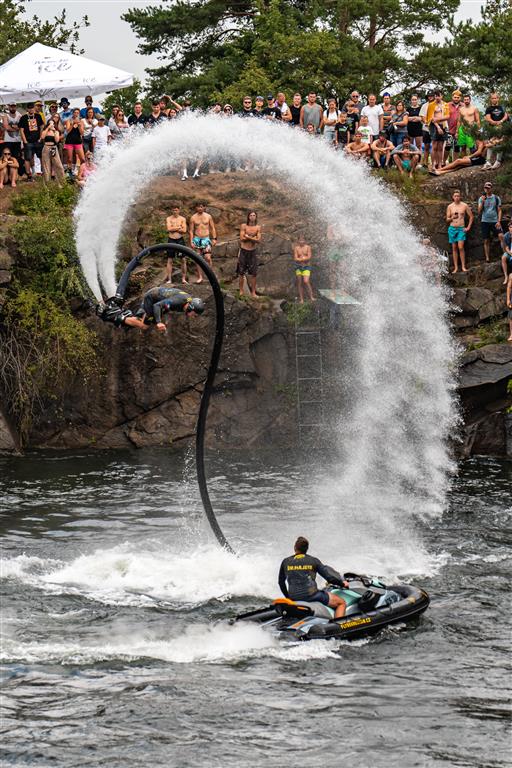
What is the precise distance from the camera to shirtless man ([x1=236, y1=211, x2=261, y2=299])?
38719 millimetres

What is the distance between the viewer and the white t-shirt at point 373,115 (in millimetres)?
41938

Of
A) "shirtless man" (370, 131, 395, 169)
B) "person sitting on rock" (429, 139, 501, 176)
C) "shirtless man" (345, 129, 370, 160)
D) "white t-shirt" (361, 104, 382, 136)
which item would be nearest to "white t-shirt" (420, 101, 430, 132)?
"shirtless man" (370, 131, 395, 169)

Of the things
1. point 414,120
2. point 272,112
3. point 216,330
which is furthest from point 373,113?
point 216,330

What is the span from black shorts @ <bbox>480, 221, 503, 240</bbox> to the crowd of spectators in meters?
2.18

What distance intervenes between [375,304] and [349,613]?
16.8m

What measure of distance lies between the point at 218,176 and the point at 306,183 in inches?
145

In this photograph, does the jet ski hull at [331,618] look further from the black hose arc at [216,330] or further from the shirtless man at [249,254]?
the shirtless man at [249,254]

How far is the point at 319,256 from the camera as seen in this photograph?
137 feet

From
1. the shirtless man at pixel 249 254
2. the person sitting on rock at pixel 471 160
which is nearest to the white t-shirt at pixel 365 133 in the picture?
the person sitting on rock at pixel 471 160

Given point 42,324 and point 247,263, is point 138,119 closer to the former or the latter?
point 247,263

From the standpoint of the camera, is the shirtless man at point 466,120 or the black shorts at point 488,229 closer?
the shirtless man at point 466,120

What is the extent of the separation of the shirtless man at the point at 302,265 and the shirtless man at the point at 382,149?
3.33 metres

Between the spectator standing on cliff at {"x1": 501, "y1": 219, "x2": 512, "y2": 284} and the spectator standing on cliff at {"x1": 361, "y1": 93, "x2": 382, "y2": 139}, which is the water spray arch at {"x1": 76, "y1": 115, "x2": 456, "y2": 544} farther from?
the spectator standing on cliff at {"x1": 501, "y1": 219, "x2": 512, "y2": 284}

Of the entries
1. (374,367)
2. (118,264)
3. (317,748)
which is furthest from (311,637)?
(118,264)
